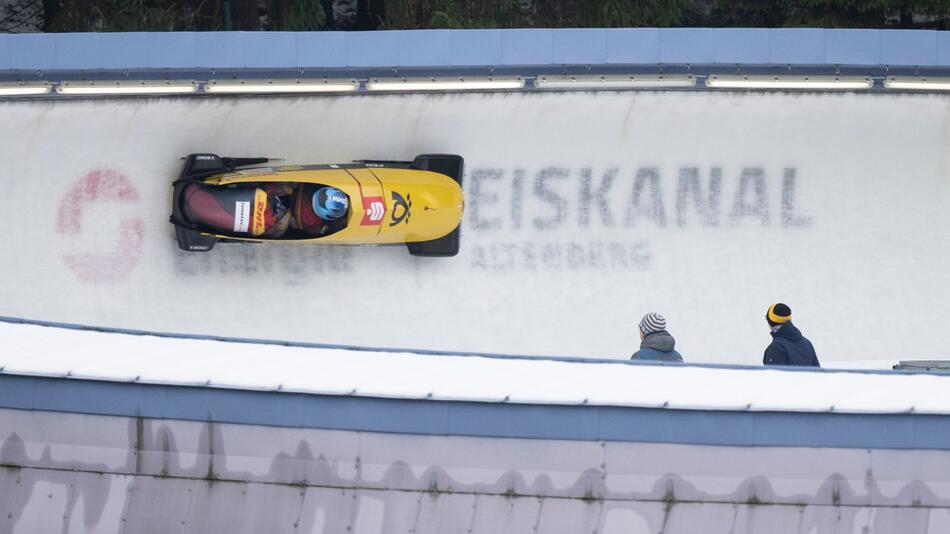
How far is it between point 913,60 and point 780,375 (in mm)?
3869

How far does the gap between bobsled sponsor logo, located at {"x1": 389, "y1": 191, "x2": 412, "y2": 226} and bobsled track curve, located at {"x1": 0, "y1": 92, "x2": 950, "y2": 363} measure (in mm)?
517

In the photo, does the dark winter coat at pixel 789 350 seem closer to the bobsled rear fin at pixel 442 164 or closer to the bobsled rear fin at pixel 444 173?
the bobsled rear fin at pixel 444 173

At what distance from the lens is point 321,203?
27.7 feet

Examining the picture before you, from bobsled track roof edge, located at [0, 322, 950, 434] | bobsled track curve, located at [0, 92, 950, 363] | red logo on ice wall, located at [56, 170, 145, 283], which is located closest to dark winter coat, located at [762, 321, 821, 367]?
bobsled track roof edge, located at [0, 322, 950, 434]

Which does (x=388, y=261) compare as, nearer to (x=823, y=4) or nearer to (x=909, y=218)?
(x=909, y=218)

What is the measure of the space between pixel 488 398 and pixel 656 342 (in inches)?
80.0

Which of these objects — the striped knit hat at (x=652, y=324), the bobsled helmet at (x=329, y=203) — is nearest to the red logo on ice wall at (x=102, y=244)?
the bobsled helmet at (x=329, y=203)

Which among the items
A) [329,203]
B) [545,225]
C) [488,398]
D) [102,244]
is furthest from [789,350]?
[102,244]

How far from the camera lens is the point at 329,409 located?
5.19m

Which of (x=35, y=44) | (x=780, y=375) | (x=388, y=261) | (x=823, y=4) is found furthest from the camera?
(x=823, y=4)

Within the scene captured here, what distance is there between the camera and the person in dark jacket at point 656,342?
691 centimetres

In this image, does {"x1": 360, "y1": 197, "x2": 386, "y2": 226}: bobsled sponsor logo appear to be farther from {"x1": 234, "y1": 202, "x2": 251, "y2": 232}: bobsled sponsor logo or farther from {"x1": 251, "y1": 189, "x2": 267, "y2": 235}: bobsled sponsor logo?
{"x1": 234, "y1": 202, "x2": 251, "y2": 232}: bobsled sponsor logo

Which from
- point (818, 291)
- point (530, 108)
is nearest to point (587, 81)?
point (530, 108)

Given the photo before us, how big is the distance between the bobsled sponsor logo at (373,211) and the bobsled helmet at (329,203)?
17 centimetres
